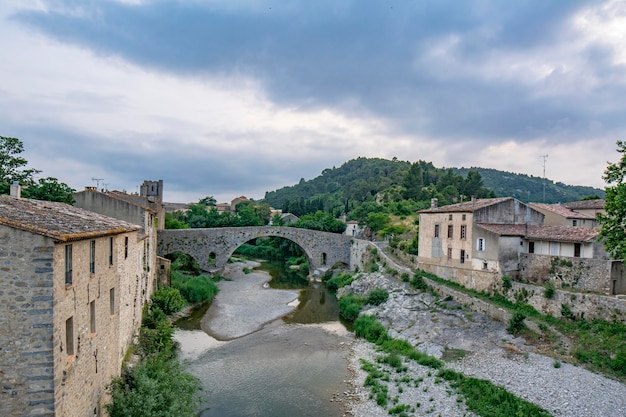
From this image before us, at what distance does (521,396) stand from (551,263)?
33.8 ft

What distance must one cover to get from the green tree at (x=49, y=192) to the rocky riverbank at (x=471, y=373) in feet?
53.9

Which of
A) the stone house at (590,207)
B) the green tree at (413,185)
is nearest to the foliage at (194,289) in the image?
the stone house at (590,207)

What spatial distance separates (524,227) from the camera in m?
25.1

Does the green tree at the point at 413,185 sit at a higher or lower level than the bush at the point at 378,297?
higher

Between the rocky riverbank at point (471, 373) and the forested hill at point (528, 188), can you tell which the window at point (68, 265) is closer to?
the rocky riverbank at point (471, 373)

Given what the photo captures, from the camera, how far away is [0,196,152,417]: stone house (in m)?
6.95

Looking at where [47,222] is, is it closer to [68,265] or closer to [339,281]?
[68,265]

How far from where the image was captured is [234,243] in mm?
40875

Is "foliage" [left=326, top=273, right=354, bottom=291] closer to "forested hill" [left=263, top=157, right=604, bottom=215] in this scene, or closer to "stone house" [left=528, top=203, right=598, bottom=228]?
"stone house" [left=528, top=203, right=598, bottom=228]

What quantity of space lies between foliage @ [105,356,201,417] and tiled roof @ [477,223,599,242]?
60.3ft

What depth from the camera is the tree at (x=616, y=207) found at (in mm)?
13398

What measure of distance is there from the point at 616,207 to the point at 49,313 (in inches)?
637

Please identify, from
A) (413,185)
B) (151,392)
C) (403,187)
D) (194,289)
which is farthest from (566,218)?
(403,187)

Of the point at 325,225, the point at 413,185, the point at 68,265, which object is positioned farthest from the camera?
the point at 413,185
